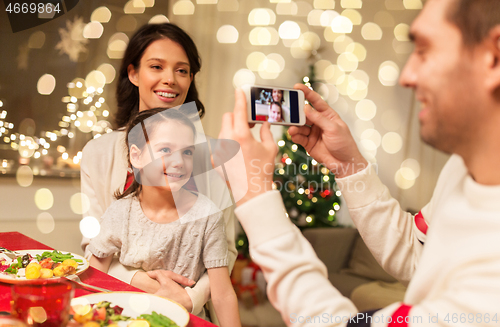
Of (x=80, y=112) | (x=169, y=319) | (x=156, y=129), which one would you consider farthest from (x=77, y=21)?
(x=169, y=319)

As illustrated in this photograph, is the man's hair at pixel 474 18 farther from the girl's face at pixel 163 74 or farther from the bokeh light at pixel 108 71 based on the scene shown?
the bokeh light at pixel 108 71

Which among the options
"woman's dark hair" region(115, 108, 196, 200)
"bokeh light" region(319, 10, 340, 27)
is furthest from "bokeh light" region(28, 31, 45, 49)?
"bokeh light" region(319, 10, 340, 27)

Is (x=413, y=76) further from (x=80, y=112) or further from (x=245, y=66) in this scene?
(x=245, y=66)

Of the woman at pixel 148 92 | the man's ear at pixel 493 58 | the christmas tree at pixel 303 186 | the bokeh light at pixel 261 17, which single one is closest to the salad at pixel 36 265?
the woman at pixel 148 92

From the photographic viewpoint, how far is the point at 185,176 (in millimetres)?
1201

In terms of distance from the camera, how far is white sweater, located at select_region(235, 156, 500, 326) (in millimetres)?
463

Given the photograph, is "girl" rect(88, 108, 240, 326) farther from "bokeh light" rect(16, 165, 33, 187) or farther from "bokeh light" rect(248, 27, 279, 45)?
"bokeh light" rect(248, 27, 279, 45)

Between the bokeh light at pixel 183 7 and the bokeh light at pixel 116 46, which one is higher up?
the bokeh light at pixel 183 7

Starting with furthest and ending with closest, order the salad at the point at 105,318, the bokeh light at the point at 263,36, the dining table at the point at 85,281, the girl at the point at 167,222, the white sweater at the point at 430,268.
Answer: the bokeh light at the point at 263,36 < the girl at the point at 167,222 < the dining table at the point at 85,281 < the salad at the point at 105,318 < the white sweater at the point at 430,268

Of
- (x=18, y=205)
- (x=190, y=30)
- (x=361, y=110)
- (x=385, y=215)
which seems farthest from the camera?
(x=361, y=110)

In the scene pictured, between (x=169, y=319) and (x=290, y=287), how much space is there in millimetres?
225

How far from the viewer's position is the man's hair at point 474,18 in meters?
0.49

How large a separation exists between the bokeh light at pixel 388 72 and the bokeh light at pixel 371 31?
0.83 feet

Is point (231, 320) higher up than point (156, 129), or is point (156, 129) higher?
point (156, 129)
